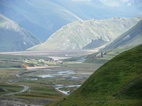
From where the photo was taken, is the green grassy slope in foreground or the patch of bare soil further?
the patch of bare soil

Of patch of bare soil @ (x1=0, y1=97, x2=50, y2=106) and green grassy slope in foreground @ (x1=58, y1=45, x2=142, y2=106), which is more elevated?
green grassy slope in foreground @ (x1=58, y1=45, x2=142, y2=106)

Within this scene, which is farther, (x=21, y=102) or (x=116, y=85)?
(x=21, y=102)

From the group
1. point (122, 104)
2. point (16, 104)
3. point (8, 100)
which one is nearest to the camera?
point (122, 104)

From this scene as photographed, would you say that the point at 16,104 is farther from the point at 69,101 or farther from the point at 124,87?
the point at 124,87

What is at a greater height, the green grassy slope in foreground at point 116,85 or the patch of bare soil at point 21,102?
the green grassy slope in foreground at point 116,85

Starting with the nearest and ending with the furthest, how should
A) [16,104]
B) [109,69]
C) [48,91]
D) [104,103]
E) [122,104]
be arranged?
[122,104] → [104,103] → [109,69] → [16,104] → [48,91]

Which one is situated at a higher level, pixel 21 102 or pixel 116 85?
pixel 116 85

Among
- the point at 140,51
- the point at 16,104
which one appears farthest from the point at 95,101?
the point at 16,104

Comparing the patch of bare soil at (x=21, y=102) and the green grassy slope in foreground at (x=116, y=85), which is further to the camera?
the patch of bare soil at (x=21, y=102)
